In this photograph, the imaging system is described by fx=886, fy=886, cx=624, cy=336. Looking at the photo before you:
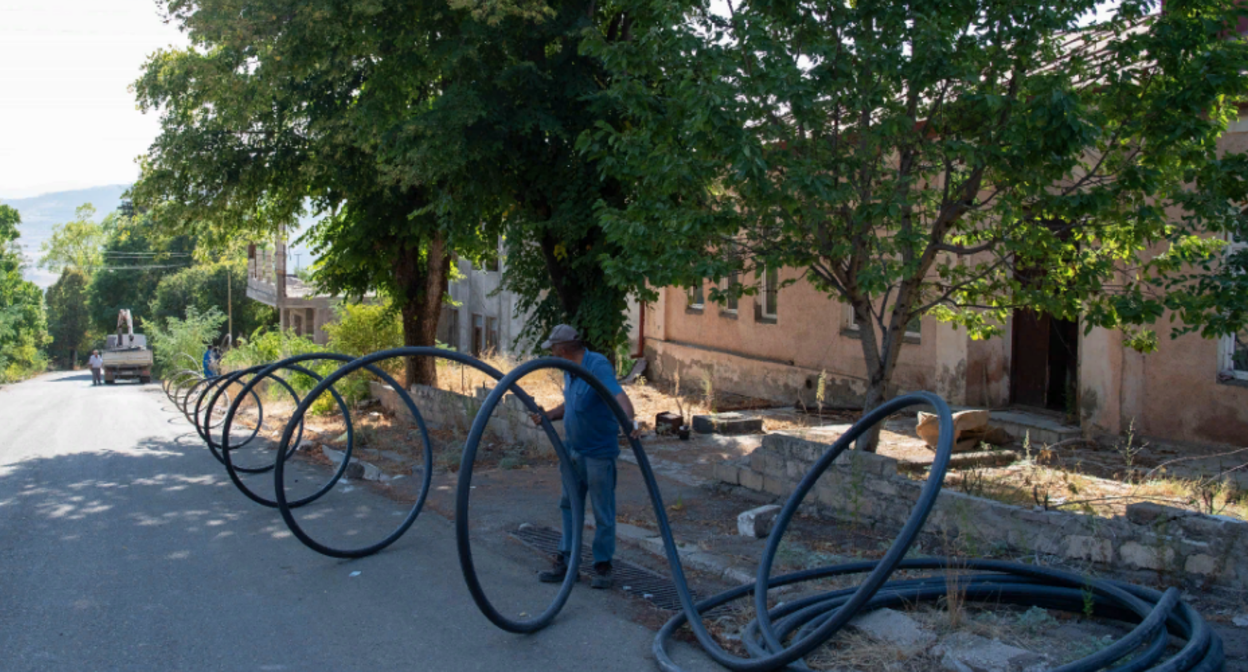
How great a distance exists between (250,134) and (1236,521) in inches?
602

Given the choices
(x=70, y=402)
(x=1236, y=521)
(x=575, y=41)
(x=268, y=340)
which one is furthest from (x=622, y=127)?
(x=70, y=402)

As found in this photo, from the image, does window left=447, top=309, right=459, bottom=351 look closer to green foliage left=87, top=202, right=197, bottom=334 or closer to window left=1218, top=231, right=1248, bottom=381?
window left=1218, top=231, right=1248, bottom=381

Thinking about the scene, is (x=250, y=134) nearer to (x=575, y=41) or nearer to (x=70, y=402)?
(x=575, y=41)

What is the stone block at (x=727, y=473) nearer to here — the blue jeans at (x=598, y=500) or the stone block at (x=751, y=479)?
the stone block at (x=751, y=479)

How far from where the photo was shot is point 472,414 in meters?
13.2

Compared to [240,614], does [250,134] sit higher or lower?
higher

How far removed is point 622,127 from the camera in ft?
37.8

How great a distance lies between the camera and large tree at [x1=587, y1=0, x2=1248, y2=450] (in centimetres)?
660

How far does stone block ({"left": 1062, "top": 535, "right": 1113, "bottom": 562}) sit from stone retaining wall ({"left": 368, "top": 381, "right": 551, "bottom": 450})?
6.74 m

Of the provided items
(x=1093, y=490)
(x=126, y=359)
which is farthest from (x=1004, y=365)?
(x=126, y=359)

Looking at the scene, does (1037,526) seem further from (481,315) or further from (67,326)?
(67,326)

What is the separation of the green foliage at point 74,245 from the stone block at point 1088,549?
86.0 metres

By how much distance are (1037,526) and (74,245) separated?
294 feet

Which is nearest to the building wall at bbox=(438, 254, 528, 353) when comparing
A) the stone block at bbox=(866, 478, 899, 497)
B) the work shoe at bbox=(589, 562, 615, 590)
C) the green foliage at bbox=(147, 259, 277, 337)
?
the stone block at bbox=(866, 478, 899, 497)
